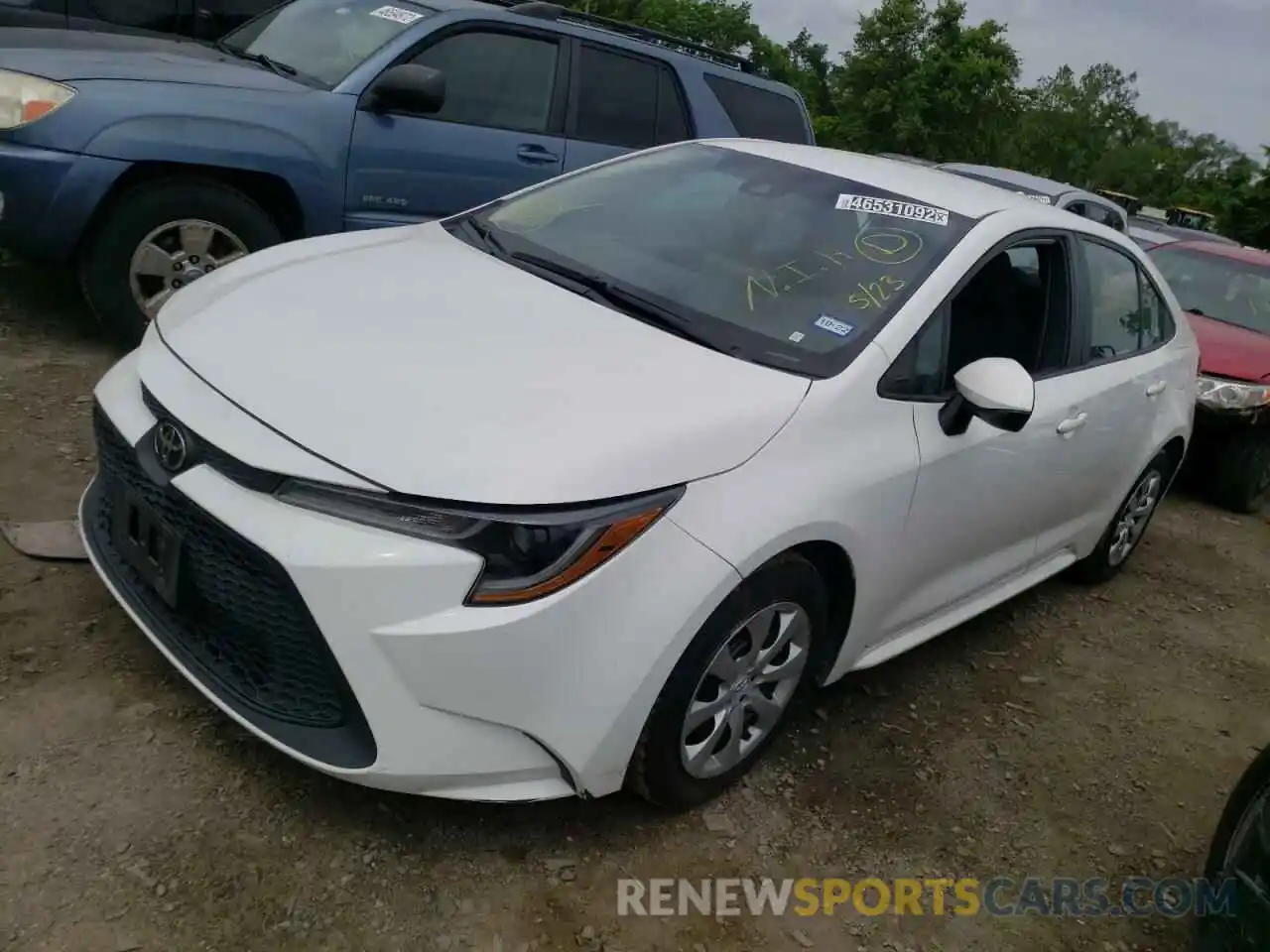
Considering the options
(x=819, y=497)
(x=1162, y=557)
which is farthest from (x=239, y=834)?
(x=1162, y=557)

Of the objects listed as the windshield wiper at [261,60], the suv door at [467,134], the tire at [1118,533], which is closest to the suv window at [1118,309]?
the tire at [1118,533]

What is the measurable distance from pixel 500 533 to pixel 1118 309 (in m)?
2.93

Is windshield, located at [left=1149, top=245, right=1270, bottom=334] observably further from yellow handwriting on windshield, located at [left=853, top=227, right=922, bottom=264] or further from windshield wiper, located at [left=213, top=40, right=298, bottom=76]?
windshield wiper, located at [left=213, top=40, right=298, bottom=76]

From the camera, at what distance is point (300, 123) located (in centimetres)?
479

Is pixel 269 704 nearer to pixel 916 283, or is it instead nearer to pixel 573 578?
pixel 573 578

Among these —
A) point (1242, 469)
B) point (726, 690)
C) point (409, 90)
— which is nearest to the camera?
point (726, 690)

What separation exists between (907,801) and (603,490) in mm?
1461

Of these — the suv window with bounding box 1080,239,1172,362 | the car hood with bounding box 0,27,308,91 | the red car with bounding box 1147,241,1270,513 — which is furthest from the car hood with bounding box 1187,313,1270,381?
the car hood with bounding box 0,27,308,91

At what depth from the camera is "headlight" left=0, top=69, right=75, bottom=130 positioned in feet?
14.0

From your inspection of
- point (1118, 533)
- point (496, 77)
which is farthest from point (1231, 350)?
point (496, 77)

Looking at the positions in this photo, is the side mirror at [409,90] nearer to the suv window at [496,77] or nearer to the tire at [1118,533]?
the suv window at [496,77]

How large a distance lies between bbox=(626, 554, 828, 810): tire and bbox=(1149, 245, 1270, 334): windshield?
568 centimetres

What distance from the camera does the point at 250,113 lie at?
4.68 meters

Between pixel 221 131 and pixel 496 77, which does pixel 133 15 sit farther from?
pixel 221 131
